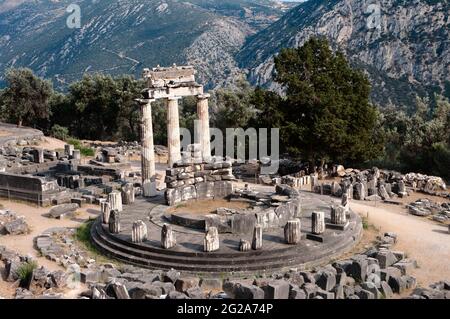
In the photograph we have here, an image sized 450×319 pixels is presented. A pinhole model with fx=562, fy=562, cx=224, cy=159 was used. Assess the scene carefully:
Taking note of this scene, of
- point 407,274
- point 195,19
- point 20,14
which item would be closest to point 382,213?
point 407,274

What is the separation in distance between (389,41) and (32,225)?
67374 millimetres

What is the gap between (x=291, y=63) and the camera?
38.6 metres

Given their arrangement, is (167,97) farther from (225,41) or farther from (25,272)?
(225,41)

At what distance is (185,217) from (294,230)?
4.77 meters

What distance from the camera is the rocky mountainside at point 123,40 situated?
89625 millimetres

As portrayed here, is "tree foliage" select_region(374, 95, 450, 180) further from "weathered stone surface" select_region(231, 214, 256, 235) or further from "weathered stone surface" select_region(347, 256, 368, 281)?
"weathered stone surface" select_region(347, 256, 368, 281)

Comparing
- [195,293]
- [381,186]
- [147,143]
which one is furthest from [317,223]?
[147,143]

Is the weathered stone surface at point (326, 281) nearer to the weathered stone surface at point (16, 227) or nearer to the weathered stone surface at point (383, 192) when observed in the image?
the weathered stone surface at point (16, 227)

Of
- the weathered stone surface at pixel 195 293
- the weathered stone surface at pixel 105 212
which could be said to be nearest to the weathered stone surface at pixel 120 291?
the weathered stone surface at pixel 195 293

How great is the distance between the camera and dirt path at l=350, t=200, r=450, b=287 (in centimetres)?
1912

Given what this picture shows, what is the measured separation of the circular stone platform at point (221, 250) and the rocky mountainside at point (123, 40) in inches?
2582

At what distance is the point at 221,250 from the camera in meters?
19.5

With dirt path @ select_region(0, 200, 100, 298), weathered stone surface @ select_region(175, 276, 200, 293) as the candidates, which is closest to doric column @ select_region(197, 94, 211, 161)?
dirt path @ select_region(0, 200, 100, 298)

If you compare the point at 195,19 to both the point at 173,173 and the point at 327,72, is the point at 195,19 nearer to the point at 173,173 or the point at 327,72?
the point at 327,72
